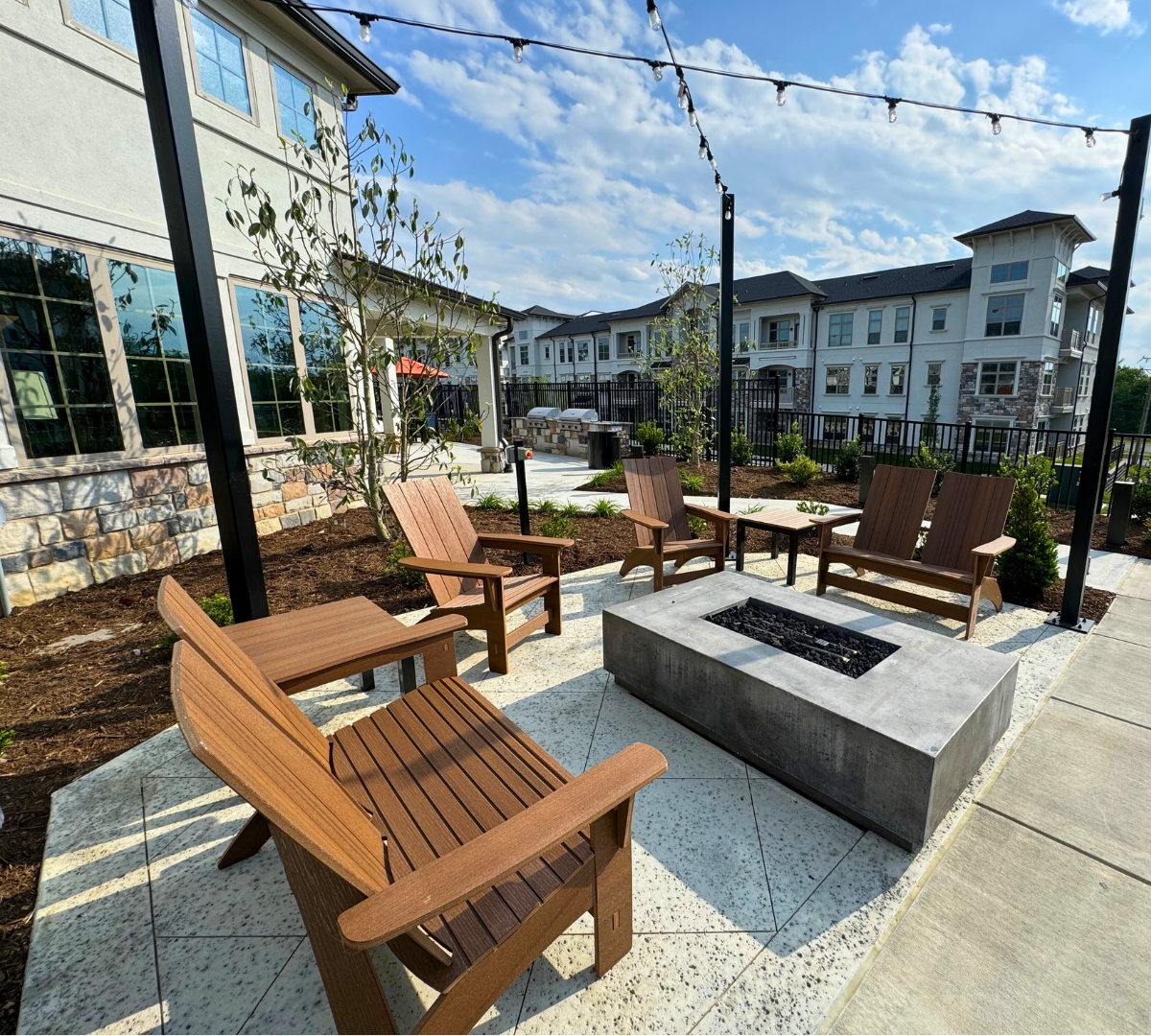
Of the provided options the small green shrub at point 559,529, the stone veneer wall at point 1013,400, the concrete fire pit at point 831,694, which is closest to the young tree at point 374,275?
the small green shrub at point 559,529

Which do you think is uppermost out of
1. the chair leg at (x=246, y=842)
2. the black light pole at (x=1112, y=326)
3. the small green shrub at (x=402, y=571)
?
the black light pole at (x=1112, y=326)

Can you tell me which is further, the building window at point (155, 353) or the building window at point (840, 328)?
the building window at point (840, 328)

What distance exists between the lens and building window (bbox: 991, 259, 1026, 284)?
848 inches

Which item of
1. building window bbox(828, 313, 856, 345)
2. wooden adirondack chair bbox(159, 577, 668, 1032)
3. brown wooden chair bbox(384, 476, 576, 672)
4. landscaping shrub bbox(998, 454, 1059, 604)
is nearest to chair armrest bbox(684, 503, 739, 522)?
brown wooden chair bbox(384, 476, 576, 672)

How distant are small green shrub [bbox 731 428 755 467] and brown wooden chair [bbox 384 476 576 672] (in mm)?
7383

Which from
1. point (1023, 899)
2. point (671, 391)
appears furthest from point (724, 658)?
point (671, 391)

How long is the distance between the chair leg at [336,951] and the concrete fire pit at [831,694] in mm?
1619

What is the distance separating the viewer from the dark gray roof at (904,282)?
77.0ft

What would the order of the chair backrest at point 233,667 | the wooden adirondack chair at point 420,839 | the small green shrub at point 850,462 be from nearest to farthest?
the wooden adirondack chair at point 420,839 → the chair backrest at point 233,667 → the small green shrub at point 850,462

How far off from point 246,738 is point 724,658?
6.16ft

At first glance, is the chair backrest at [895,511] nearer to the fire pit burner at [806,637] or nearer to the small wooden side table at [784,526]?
the small wooden side table at [784,526]

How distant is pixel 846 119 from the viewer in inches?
159

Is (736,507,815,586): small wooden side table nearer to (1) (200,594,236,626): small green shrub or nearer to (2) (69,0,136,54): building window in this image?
(1) (200,594,236,626): small green shrub

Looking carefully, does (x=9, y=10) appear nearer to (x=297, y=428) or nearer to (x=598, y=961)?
(x=297, y=428)
